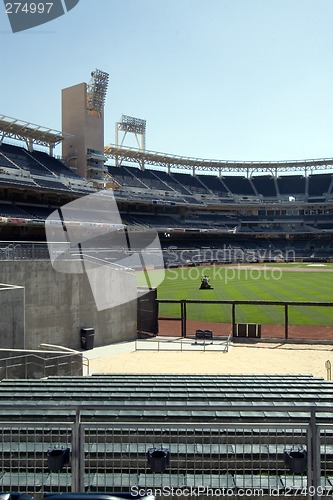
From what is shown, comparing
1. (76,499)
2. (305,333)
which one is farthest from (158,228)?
(76,499)

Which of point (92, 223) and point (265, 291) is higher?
point (92, 223)

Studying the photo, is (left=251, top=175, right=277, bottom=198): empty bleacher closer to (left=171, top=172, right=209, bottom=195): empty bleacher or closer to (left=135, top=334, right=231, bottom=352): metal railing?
(left=171, top=172, right=209, bottom=195): empty bleacher

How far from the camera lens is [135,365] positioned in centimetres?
1673

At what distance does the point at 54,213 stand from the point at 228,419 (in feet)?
195

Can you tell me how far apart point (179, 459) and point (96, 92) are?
7508cm

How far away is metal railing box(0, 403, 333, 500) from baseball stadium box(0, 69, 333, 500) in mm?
19

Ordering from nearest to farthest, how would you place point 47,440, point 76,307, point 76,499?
point 76,499, point 47,440, point 76,307

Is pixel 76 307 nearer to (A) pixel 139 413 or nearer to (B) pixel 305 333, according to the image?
(B) pixel 305 333

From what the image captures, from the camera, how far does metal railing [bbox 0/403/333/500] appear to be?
418cm

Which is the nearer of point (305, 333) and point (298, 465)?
point (298, 465)

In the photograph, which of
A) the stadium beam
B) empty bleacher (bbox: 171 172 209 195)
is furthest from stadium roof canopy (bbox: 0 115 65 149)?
empty bleacher (bbox: 171 172 209 195)

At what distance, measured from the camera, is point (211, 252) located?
7888 centimetres

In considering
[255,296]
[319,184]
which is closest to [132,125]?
[319,184]

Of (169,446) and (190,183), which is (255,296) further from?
(190,183)
